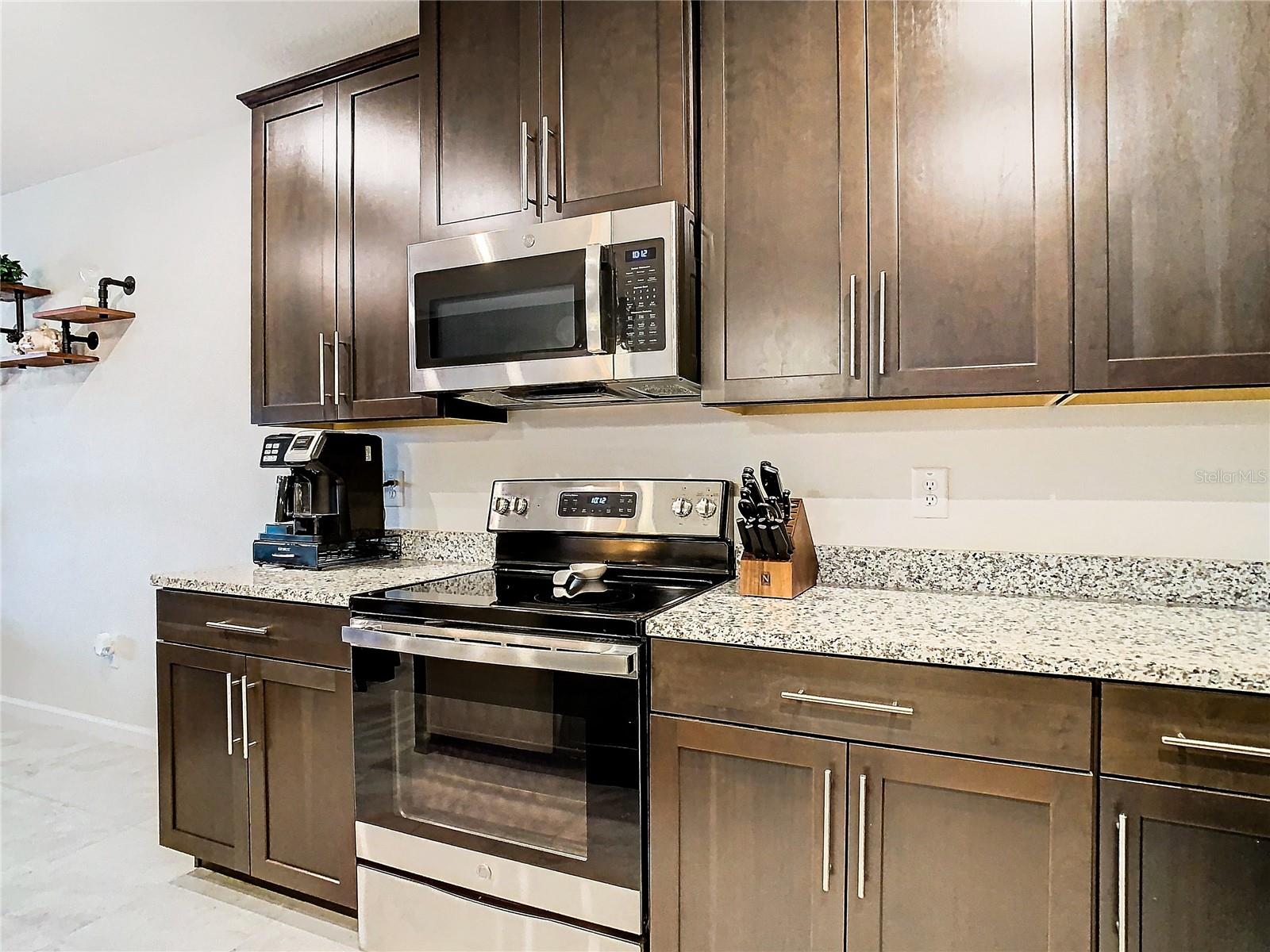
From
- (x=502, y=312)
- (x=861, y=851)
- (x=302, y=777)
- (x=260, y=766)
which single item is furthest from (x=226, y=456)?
(x=861, y=851)

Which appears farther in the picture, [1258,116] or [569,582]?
[569,582]

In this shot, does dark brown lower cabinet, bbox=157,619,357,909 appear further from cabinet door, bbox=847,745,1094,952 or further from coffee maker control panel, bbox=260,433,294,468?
cabinet door, bbox=847,745,1094,952

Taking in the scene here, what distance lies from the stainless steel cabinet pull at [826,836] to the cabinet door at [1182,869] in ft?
1.41

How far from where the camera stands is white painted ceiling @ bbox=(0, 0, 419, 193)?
2.25 meters

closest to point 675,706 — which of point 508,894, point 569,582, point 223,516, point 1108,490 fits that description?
point 569,582

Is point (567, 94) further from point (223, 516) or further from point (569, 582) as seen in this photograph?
point (223, 516)

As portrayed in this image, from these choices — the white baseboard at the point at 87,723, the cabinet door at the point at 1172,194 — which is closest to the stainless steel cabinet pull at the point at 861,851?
the cabinet door at the point at 1172,194

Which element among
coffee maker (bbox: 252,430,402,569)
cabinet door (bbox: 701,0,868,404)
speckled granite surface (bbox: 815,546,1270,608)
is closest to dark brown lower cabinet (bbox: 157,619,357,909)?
coffee maker (bbox: 252,430,402,569)

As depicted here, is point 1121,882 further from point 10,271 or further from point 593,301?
point 10,271

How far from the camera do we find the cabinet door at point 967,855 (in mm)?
1253

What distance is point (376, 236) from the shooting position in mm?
2277

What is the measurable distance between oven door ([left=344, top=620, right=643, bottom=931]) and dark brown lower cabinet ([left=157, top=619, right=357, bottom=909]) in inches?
4.5

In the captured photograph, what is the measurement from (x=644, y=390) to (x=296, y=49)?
1.69 meters

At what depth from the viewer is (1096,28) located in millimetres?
1481
